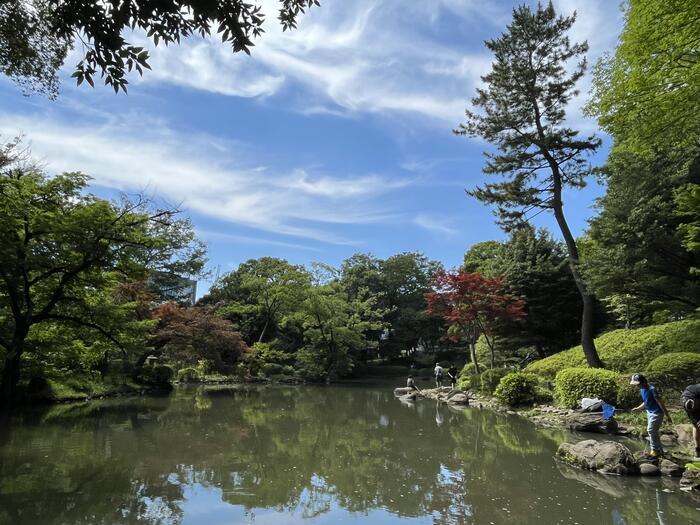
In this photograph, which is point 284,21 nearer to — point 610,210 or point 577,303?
point 610,210

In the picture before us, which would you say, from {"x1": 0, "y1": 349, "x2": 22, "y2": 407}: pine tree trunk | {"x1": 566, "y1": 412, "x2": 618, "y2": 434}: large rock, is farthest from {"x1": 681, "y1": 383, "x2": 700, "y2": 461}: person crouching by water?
{"x1": 0, "y1": 349, "x2": 22, "y2": 407}: pine tree trunk

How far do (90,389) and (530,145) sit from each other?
53.7ft

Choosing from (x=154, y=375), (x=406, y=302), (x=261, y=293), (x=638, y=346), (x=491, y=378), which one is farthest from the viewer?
(x=406, y=302)

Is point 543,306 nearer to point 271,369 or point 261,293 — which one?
point 271,369

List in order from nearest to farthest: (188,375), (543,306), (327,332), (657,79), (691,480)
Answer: (691,480), (657,79), (543,306), (188,375), (327,332)

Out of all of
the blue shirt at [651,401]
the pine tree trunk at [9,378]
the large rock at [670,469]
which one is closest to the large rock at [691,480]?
the large rock at [670,469]

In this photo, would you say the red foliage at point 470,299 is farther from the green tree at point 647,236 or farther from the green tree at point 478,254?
the green tree at point 478,254

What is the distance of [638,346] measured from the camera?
41.3ft

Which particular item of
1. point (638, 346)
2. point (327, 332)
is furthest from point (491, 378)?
point (327, 332)

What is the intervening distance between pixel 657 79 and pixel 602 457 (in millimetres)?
7232

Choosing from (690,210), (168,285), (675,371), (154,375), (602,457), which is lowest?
(602,457)

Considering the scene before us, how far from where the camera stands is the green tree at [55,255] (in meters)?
10.1

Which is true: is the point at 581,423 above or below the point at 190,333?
below

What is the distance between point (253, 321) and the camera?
29281mm
